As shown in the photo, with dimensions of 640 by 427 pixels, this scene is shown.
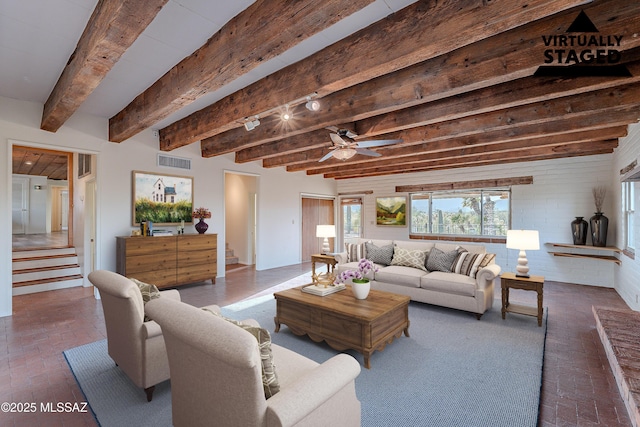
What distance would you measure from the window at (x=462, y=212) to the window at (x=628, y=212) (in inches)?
79.7

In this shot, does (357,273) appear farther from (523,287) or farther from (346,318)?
(523,287)

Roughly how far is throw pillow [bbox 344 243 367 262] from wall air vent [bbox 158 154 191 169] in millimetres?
3541

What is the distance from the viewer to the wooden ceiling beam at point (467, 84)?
2.19 meters

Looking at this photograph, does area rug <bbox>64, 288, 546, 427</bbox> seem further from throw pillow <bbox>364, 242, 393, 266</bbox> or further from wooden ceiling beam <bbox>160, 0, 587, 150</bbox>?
wooden ceiling beam <bbox>160, 0, 587, 150</bbox>

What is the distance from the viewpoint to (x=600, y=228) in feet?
17.6

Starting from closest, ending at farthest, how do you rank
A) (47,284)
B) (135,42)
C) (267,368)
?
(267,368) < (135,42) < (47,284)

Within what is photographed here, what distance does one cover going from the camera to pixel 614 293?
5105 millimetres

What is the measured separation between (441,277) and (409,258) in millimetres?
731

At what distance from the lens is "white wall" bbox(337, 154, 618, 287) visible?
18.4ft

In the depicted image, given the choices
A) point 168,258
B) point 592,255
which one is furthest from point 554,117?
point 168,258

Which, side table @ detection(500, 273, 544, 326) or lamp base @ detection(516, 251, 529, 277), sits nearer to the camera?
side table @ detection(500, 273, 544, 326)

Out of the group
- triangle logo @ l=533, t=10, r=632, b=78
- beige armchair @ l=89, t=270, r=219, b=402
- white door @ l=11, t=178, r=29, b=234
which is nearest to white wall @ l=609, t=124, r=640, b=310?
triangle logo @ l=533, t=10, r=632, b=78

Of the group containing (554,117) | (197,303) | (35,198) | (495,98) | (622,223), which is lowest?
(197,303)

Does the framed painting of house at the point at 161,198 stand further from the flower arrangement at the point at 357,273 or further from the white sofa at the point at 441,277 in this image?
the flower arrangement at the point at 357,273
